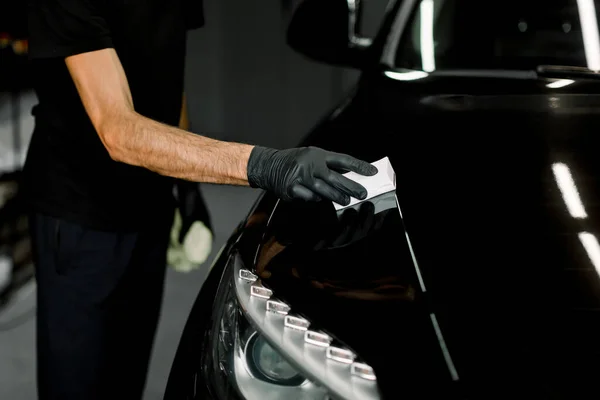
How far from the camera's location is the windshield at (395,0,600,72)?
1.85 m

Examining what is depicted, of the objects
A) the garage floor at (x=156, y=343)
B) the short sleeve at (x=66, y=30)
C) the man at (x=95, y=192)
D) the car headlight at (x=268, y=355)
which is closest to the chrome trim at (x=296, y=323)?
the car headlight at (x=268, y=355)

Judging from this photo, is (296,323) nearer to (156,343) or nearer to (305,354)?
(305,354)

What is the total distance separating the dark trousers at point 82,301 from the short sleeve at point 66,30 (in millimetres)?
398

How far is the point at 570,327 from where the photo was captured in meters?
0.93

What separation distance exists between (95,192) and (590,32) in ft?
3.94

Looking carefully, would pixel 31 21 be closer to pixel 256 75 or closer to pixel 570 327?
pixel 570 327

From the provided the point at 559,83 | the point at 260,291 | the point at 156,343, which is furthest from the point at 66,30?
the point at 156,343

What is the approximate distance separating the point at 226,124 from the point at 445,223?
3986 millimetres

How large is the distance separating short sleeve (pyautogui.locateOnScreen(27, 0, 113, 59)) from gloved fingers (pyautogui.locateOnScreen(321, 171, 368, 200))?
56 centimetres

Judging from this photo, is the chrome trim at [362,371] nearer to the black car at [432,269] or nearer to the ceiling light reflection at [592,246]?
the black car at [432,269]

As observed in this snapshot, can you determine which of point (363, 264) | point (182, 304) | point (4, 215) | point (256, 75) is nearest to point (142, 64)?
point (363, 264)

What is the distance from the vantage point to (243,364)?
3.61 feet

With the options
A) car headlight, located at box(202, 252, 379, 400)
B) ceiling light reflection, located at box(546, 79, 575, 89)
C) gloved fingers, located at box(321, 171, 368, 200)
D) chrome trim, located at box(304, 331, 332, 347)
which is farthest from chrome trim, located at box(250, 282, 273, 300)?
ceiling light reflection, located at box(546, 79, 575, 89)

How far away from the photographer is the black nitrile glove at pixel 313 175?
1.26 meters
